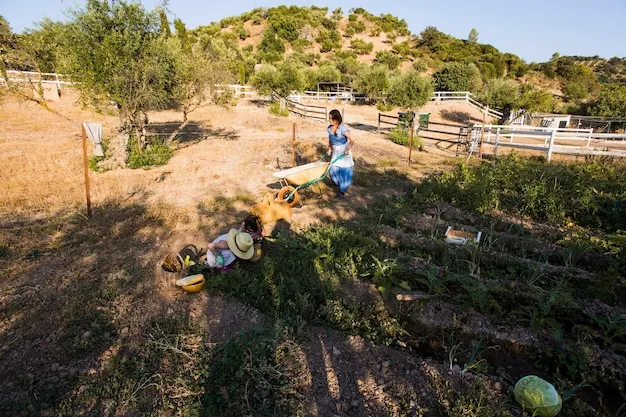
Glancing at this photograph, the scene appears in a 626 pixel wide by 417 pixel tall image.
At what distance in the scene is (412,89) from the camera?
2030 cm

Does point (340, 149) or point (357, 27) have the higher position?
point (357, 27)

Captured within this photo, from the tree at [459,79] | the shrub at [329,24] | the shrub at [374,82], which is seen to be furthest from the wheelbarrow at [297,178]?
the shrub at [329,24]

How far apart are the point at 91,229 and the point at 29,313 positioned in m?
2.09

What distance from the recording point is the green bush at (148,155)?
8.84 metres

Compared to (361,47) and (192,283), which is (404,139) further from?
(361,47)

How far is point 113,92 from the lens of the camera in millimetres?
8352

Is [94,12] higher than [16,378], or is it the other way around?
[94,12]

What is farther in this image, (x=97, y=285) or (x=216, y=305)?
(x=97, y=285)

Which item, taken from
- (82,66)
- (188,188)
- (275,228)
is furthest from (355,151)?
(82,66)

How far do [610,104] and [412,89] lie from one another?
1601 centimetres

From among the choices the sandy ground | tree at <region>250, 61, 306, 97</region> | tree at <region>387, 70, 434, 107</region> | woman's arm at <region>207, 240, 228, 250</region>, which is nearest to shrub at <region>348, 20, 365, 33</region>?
tree at <region>250, 61, 306, 97</region>

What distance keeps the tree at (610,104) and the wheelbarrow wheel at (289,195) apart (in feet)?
95.0

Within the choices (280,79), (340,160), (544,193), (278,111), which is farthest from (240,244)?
(280,79)

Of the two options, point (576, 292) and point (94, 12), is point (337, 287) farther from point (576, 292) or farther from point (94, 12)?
Answer: point (94, 12)
